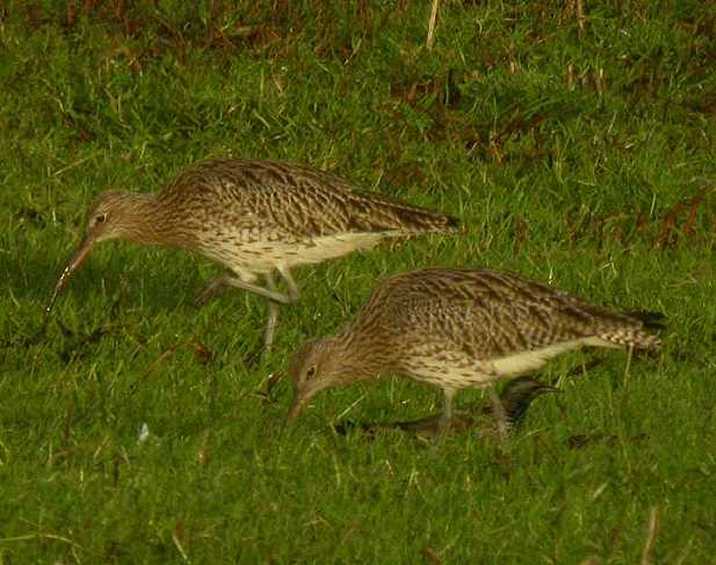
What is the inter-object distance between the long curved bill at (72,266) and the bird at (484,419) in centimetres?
233

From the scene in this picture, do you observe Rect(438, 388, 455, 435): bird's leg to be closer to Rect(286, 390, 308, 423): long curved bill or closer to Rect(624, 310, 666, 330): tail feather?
Rect(286, 390, 308, 423): long curved bill

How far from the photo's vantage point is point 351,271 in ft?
41.6

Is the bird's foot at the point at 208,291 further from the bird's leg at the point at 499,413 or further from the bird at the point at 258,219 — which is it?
the bird's leg at the point at 499,413

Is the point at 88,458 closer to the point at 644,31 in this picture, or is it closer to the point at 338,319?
the point at 338,319

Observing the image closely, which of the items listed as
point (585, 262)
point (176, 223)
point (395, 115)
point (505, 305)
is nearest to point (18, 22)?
point (395, 115)

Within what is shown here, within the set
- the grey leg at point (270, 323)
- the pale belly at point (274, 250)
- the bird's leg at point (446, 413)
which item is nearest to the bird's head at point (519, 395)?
the bird's leg at point (446, 413)

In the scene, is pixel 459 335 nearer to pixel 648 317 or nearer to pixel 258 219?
pixel 648 317

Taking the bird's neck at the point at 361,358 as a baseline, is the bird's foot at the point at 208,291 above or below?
below

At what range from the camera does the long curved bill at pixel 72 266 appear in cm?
1159

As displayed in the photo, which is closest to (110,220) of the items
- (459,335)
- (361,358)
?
(361,358)

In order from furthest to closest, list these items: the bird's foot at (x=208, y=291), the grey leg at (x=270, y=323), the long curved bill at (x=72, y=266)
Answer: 1. the bird's foot at (x=208, y=291)
2. the long curved bill at (x=72, y=266)
3. the grey leg at (x=270, y=323)

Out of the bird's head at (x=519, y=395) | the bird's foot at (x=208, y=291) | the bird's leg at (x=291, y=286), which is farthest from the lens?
the bird's leg at (x=291, y=286)

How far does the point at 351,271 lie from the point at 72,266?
67.3 inches

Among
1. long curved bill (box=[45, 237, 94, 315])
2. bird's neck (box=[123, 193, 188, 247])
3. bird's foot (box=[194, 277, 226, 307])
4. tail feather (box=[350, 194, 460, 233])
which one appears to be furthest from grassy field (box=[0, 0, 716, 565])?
tail feather (box=[350, 194, 460, 233])
